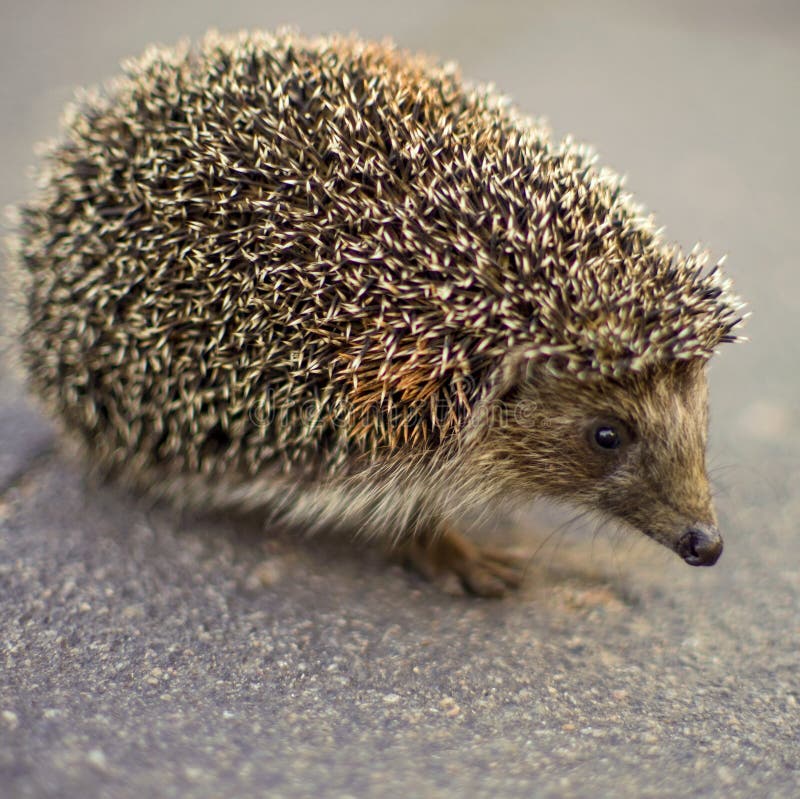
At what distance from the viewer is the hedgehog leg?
171 inches

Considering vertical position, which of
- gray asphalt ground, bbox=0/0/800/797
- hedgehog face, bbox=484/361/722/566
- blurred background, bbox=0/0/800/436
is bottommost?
gray asphalt ground, bbox=0/0/800/797

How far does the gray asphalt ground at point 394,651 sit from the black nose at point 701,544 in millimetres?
519

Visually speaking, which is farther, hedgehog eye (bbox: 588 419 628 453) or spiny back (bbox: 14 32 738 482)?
hedgehog eye (bbox: 588 419 628 453)

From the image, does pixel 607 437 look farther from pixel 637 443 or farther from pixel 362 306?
pixel 362 306

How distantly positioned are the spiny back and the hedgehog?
0.01 metres

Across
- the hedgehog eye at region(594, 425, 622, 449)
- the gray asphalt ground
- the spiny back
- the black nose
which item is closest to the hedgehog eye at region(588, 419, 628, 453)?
the hedgehog eye at region(594, 425, 622, 449)

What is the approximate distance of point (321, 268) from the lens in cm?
367

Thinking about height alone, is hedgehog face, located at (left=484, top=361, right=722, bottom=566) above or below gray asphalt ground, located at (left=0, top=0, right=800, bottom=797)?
above

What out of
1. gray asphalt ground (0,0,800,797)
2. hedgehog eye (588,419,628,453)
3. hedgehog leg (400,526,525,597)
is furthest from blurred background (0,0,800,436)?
hedgehog eye (588,419,628,453)

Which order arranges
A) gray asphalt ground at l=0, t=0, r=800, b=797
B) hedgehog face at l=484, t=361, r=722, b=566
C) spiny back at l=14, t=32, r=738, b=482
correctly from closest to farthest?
gray asphalt ground at l=0, t=0, r=800, b=797
spiny back at l=14, t=32, r=738, b=482
hedgehog face at l=484, t=361, r=722, b=566

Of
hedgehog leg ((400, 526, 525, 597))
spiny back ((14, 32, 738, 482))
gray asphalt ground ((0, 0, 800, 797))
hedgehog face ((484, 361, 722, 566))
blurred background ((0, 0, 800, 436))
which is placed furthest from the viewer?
blurred background ((0, 0, 800, 436))

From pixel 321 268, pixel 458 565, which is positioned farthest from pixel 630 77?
pixel 321 268

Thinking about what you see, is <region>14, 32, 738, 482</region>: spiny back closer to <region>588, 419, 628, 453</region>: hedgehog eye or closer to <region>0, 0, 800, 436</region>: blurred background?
<region>588, 419, 628, 453</region>: hedgehog eye

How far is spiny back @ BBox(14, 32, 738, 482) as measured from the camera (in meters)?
3.62
